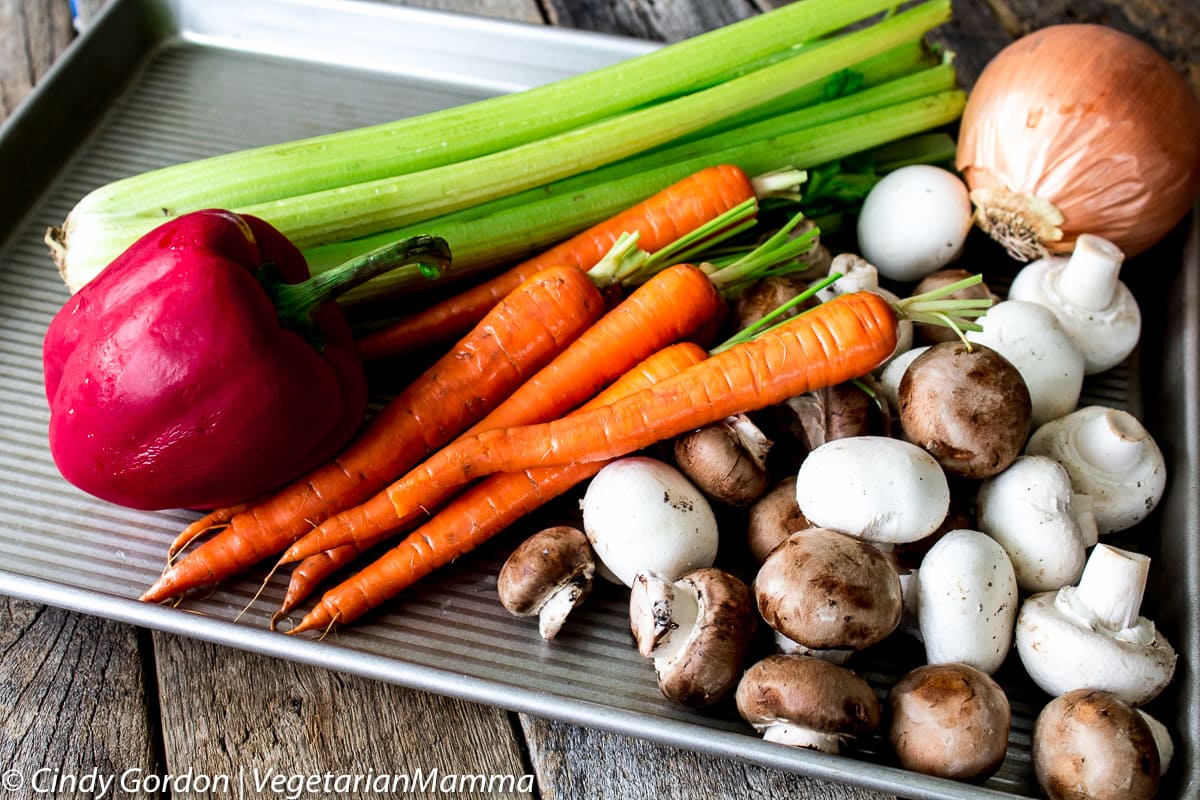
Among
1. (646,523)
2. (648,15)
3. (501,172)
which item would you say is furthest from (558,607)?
(648,15)

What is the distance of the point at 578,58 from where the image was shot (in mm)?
2107

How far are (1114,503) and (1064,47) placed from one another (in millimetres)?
792

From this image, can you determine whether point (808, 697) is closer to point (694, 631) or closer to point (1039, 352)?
point (694, 631)

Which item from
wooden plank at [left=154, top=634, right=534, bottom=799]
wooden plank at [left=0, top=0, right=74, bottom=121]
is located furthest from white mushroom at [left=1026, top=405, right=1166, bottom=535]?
wooden plank at [left=0, top=0, right=74, bottom=121]

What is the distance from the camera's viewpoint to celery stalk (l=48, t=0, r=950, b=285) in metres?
1.44

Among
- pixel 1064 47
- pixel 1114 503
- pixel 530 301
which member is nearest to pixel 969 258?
pixel 1064 47

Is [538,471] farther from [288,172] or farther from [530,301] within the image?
[288,172]

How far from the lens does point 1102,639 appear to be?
3.67 feet

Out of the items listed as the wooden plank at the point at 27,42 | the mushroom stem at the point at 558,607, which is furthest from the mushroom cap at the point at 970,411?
the wooden plank at the point at 27,42

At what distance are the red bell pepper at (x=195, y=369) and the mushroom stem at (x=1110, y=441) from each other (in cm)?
90

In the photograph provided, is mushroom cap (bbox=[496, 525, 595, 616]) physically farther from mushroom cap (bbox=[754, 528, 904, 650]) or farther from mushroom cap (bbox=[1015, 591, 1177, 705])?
mushroom cap (bbox=[1015, 591, 1177, 705])

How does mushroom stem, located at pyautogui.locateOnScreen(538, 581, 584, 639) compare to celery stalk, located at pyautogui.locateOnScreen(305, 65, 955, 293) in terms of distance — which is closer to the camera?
mushroom stem, located at pyautogui.locateOnScreen(538, 581, 584, 639)

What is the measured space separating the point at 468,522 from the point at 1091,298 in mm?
1013

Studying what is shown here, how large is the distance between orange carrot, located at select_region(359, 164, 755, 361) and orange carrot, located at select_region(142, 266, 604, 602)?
4.1 inches
